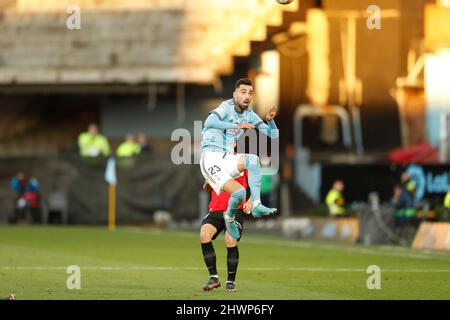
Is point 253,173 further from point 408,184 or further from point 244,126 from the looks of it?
point 408,184

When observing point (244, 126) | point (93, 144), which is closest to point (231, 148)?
point (244, 126)

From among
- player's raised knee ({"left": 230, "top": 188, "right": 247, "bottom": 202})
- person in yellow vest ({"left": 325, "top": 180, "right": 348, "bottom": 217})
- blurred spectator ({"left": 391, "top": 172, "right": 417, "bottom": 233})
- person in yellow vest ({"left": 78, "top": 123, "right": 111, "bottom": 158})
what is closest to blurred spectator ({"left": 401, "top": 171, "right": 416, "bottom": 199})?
blurred spectator ({"left": 391, "top": 172, "right": 417, "bottom": 233})

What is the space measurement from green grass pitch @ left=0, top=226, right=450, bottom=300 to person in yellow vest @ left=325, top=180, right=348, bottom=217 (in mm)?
2690

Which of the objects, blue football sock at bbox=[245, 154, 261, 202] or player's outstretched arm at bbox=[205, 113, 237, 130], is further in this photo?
blue football sock at bbox=[245, 154, 261, 202]

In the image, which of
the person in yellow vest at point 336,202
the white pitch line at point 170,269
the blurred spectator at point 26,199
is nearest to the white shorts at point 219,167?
the white pitch line at point 170,269

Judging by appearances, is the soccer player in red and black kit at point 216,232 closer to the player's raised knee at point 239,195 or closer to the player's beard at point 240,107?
the player's raised knee at point 239,195

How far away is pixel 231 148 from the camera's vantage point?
17234 mm

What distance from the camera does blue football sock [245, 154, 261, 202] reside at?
1716 cm

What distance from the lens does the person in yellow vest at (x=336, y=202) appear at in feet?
116

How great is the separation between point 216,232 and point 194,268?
4.31 metres

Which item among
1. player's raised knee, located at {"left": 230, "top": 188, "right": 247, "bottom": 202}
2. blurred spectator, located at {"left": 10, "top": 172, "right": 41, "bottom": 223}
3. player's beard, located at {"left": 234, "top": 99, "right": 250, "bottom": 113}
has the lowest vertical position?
blurred spectator, located at {"left": 10, "top": 172, "right": 41, "bottom": 223}

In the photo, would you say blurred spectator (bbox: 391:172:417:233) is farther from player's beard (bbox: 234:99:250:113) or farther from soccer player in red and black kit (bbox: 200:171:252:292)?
player's beard (bbox: 234:99:250:113)

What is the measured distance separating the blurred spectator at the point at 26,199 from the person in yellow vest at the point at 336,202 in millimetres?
8441
